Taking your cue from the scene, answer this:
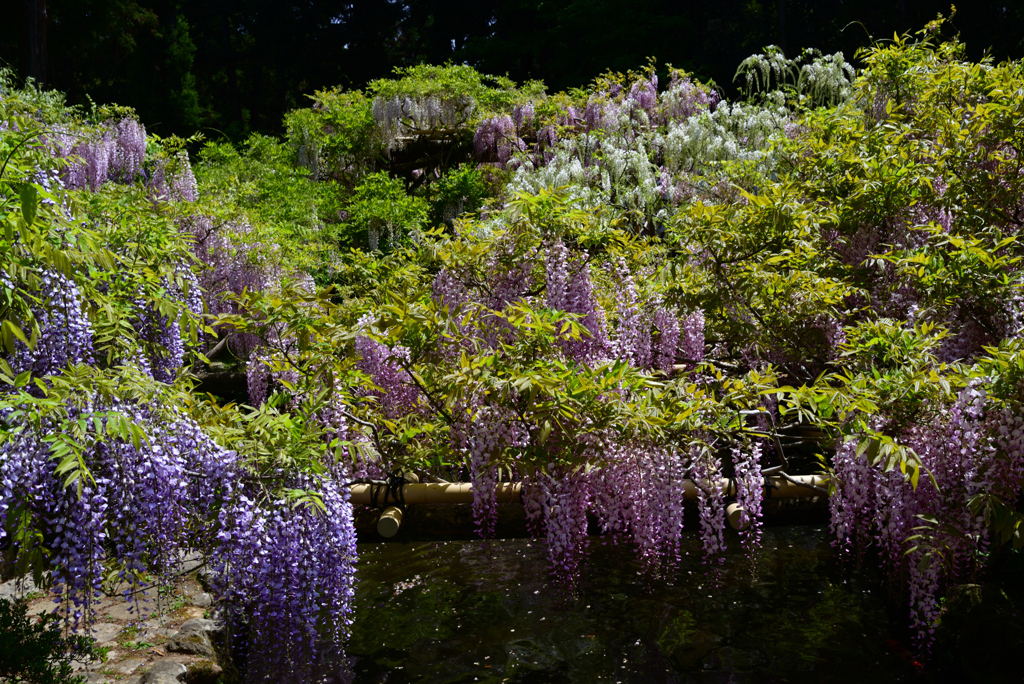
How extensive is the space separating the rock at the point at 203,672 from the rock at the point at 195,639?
0.12 metres

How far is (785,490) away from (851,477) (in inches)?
14.9

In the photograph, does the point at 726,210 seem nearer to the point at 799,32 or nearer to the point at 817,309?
the point at 817,309

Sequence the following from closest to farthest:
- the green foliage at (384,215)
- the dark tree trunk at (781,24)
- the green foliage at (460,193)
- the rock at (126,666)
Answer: the rock at (126,666), the green foliage at (384,215), the green foliage at (460,193), the dark tree trunk at (781,24)

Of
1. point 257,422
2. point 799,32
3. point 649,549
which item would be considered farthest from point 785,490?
point 799,32

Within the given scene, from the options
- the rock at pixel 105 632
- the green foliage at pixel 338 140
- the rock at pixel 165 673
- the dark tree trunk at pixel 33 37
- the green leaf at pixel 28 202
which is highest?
the dark tree trunk at pixel 33 37

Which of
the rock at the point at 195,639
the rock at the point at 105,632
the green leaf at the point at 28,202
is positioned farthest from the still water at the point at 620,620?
the green leaf at the point at 28,202

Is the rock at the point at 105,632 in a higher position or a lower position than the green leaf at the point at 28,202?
lower

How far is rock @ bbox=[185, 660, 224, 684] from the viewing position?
14.5ft

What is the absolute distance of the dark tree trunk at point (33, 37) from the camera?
1324 cm

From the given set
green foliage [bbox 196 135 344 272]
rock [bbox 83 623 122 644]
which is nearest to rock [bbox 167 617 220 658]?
rock [bbox 83 623 122 644]

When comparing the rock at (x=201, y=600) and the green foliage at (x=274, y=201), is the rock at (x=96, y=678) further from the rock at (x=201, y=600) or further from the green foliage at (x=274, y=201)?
the green foliage at (x=274, y=201)

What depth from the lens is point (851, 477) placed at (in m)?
3.59

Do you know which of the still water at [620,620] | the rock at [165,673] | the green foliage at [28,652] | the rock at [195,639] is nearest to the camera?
the green foliage at [28,652]

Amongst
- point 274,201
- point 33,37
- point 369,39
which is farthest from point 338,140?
point 369,39
